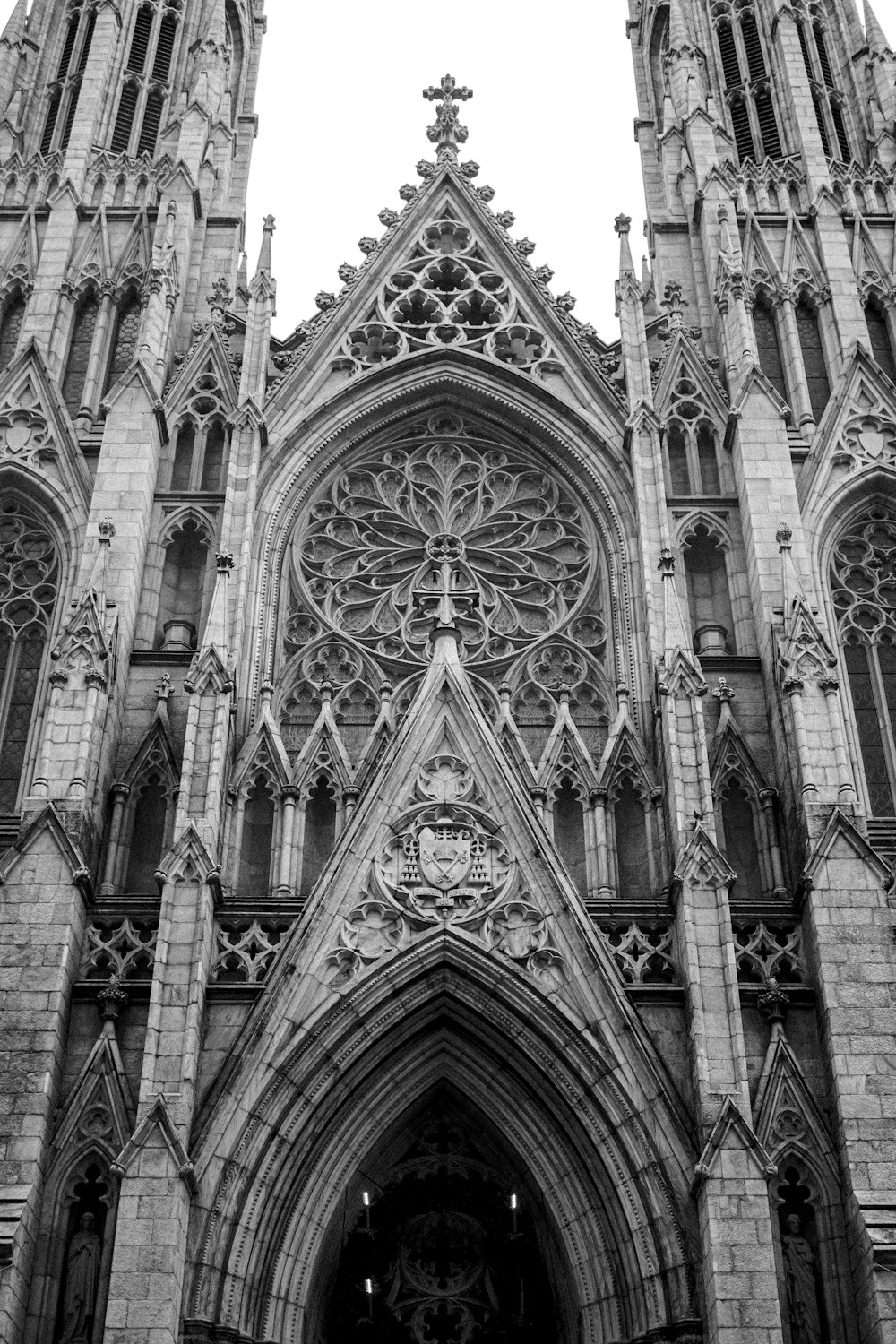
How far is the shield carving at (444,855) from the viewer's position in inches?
771

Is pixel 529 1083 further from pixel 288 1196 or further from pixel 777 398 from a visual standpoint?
pixel 777 398

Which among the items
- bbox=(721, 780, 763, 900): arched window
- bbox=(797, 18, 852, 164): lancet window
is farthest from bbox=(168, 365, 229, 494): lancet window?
bbox=(797, 18, 852, 164): lancet window

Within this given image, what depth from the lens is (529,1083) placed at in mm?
18828

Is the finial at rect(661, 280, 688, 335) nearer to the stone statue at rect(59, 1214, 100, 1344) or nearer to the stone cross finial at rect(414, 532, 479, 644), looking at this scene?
the stone cross finial at rect(414, 532, 479, 644)

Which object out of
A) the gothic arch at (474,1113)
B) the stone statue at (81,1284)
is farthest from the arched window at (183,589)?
the stone statue at (81,1284)

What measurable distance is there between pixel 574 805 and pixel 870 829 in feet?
11.5

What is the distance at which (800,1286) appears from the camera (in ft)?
56.9

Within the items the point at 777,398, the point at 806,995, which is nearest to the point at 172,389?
the point at 777,398

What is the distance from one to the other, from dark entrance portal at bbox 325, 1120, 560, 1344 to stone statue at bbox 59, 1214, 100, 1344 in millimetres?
2746

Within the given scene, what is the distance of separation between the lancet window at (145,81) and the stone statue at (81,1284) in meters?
18.4

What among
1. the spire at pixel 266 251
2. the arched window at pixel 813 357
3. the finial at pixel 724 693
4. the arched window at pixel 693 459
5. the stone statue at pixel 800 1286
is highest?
the spire at pixel 266 251

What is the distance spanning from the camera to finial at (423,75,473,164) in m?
29.1

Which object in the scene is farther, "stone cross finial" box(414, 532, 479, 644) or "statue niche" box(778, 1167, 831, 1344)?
"stone cross finial" box(414, 532, 479, 644)

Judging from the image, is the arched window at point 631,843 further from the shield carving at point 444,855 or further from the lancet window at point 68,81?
the lancet window at point 68,81
